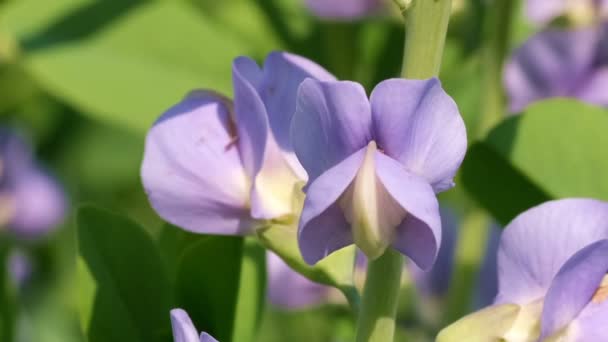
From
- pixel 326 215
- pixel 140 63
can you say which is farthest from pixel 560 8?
pixel 326 215

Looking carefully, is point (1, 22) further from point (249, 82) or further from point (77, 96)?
point (249, 82)

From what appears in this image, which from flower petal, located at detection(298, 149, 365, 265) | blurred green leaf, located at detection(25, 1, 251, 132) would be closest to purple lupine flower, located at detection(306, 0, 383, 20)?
blurred green leaf, located at detection(25, 1, 251, 132)

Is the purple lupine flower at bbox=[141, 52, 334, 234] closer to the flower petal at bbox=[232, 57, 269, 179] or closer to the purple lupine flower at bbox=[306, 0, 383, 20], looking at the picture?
the flower petal at bbox=[232, 57, 269, 179]

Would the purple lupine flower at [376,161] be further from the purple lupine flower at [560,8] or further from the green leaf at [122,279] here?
the purple lupine flower at [560,8]

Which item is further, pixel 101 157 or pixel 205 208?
pixel 101 157

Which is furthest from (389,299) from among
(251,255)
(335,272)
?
(251,255)

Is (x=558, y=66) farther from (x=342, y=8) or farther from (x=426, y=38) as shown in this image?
(x=426, y=38)

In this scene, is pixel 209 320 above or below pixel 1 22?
below
